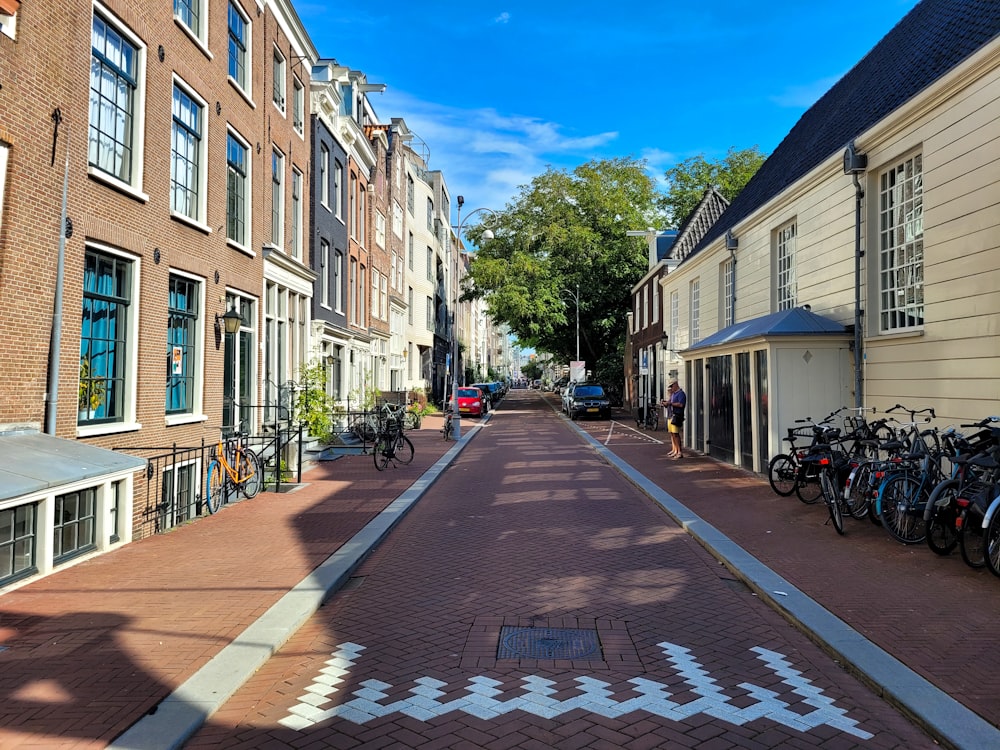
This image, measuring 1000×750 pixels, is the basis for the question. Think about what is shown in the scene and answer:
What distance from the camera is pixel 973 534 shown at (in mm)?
8047

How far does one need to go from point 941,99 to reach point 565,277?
3801cm

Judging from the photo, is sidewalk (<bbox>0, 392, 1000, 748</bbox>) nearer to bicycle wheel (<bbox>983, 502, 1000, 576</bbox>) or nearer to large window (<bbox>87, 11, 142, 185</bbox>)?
bicycle wheel (<bbox>983, 502, 1000, 576</bbox>)

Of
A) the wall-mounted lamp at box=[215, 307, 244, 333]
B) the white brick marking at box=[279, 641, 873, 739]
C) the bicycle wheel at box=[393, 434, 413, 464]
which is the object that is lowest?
the white brick marking at box=[279, 641, 873, 739]

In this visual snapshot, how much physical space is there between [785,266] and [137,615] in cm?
1470

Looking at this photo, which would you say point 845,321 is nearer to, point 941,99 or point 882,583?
point 941,99

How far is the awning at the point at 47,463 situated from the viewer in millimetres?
6316

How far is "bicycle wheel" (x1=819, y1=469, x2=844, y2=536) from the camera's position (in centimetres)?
880

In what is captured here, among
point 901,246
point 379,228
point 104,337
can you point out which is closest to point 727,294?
point 901,246

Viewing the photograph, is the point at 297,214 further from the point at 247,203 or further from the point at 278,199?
the point at 247,203

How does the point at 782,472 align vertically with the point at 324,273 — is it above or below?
below

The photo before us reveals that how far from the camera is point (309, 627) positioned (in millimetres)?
5801

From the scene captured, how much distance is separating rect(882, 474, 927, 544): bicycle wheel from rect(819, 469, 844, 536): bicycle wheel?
1.61ft

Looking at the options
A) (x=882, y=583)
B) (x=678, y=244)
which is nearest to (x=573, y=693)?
(x=882, y=583)

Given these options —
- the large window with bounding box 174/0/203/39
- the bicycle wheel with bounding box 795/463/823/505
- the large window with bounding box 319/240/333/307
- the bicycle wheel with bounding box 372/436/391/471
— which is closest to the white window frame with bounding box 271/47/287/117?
the large window with bounding box 174/0/203/39
